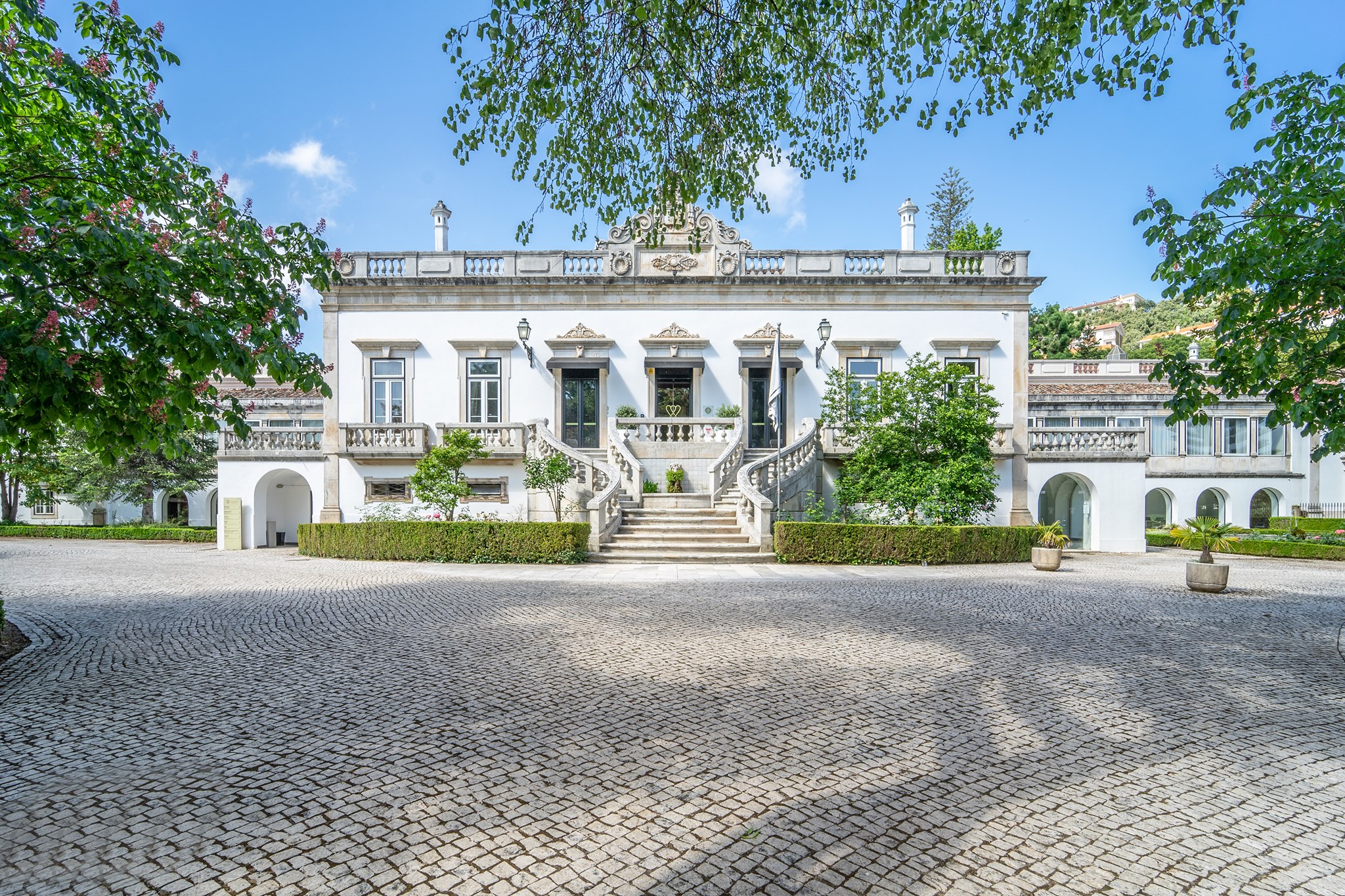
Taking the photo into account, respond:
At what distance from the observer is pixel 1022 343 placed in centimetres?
2095

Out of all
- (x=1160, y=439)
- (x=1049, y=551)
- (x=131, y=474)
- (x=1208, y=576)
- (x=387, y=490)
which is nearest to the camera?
(x=1208, y=576)

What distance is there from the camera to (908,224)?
23.1 meters

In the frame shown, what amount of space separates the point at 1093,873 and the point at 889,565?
38.2ft

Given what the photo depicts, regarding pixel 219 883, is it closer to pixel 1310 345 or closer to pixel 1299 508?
pixel 1310 345

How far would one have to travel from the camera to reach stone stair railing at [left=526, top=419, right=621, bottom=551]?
15.1 metres

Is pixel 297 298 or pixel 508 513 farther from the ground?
pixel 297 298

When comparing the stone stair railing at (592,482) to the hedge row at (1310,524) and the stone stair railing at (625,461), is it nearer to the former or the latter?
the stone stair railing at (625,461)

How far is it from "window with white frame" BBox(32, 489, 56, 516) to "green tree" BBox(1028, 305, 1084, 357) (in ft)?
164

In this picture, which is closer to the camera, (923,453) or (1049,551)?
(1049,551)

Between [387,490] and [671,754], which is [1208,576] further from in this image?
[387,490]

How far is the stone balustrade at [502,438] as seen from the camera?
1962 cm

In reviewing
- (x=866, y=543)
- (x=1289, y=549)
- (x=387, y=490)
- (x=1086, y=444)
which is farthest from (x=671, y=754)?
(x=1289, y=549)

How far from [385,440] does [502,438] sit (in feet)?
12.0

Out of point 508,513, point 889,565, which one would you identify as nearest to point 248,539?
point 508,513
